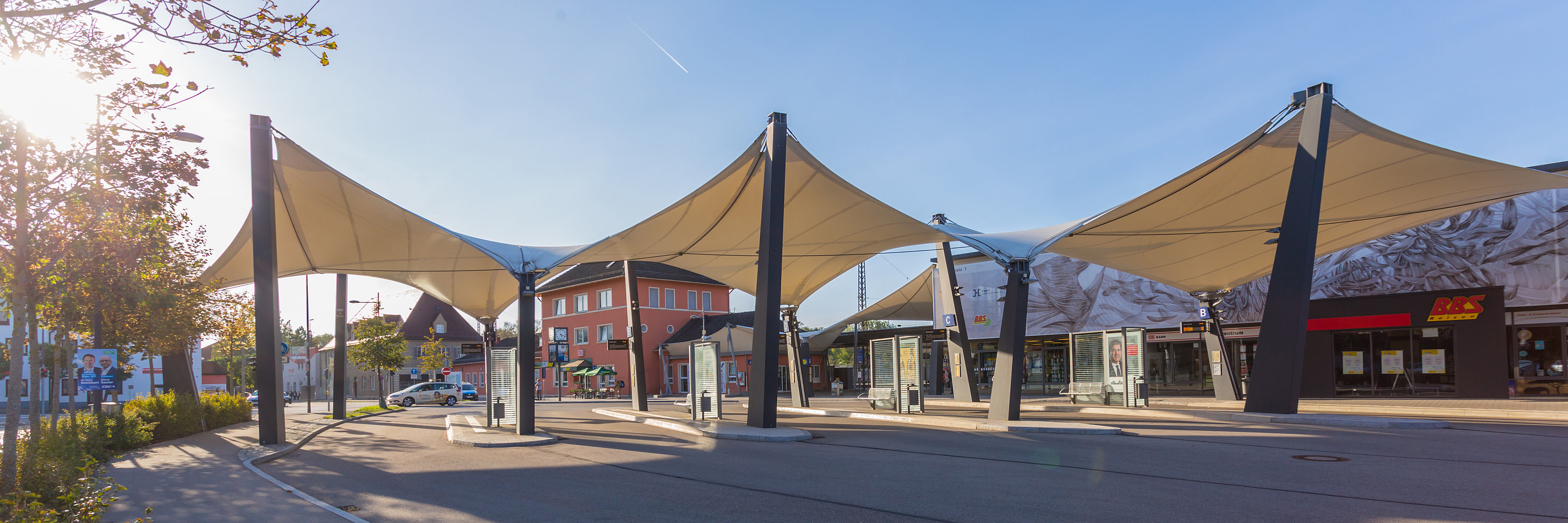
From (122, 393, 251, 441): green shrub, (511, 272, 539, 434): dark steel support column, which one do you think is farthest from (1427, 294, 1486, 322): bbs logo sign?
(122, 393, 251, 441): green shrub

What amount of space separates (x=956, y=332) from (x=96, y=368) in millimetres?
20841

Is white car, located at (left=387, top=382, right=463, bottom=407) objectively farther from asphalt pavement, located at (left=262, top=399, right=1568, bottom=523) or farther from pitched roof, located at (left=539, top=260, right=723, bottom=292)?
asphalt pavement, located at (left=262, top=399, right=1568, bottom=523)

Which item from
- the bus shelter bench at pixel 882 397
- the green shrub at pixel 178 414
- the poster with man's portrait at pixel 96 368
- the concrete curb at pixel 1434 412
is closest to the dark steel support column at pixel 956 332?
the bus shelter bench at pixel 882 397

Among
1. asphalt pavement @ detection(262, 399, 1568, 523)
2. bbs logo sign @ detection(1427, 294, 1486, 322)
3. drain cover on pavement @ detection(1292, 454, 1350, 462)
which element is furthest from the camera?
bbs logo sign @ detection(1427, 294, 1486, 322)

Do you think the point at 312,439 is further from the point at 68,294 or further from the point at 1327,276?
the point at 1327,276

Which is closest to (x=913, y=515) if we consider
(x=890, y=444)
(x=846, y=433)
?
(x=890, y=444)

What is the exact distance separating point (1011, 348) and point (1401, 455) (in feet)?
21.8

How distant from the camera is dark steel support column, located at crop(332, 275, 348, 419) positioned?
22969 mm

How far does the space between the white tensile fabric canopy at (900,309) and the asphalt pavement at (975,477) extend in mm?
20653

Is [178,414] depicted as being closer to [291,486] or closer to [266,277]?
[266,277]

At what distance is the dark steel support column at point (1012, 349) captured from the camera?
15.9 meters

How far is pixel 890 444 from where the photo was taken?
12.9 metres

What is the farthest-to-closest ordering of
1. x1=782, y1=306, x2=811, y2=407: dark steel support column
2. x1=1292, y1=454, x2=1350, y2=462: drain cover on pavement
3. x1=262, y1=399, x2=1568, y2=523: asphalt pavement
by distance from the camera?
1. x1=782, y1=306, x2=811, y2=407: dark steel support column
2. x1=1292, y1=454, x2=1350, y2=462: drain cover on pavement
3. x1=262, y1=399, x2=1568, y2=523: asphalt pavement

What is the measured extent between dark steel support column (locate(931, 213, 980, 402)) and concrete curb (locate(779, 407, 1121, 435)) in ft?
18.2
